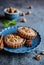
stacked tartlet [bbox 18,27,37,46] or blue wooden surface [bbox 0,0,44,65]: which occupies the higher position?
stacked tartlet [bbox 18,27,37,46]

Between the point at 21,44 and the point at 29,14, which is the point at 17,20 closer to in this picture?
the point at 29,14

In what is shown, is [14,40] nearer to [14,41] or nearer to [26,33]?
[14,41]

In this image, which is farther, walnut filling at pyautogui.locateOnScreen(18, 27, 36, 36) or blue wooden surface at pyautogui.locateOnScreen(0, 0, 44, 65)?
walnut filling at pyautogui.locateOnScreen(18, 27, 36, 36)

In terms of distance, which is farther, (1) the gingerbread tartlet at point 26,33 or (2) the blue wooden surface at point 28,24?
(1) the gingerbread tartlet at point 26,33

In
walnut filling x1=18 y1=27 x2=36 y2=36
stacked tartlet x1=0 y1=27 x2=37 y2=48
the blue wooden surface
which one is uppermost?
walnut filling x1=18 y1=27 x2=36 y2=36

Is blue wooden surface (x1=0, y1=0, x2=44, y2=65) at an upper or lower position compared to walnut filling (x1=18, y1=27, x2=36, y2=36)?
lower

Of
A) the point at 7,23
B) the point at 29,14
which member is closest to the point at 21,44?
the point at 7,23
